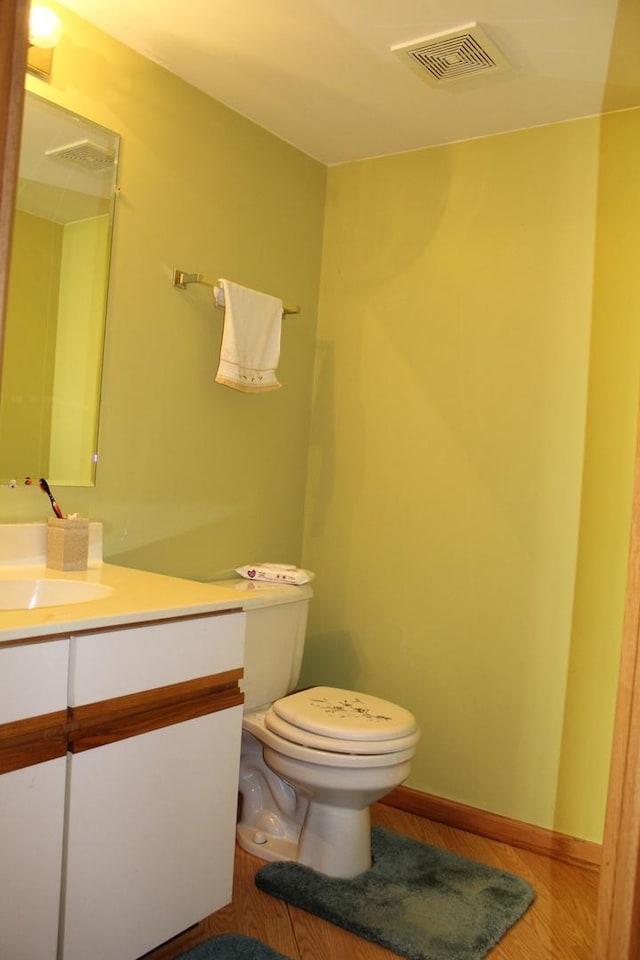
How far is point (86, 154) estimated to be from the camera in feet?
6.50

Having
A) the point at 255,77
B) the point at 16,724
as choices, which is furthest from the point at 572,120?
the point at 16,724

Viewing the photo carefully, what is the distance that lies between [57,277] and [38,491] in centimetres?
53

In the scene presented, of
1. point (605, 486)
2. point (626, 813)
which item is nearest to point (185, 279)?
point (605, 486)

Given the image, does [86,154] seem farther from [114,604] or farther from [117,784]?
[117,784]

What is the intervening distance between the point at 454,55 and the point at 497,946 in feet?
7.18

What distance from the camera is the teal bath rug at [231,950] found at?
171cm

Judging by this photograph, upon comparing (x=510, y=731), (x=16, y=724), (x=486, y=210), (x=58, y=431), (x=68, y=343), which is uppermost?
(x=486, y=210)

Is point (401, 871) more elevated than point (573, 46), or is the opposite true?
point (573, 46)

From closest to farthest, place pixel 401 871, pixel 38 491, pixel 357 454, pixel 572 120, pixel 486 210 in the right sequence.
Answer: pixel 38 491 → pixel 401 871 → pixel 572 120 → pixel 486 210 → pixel 357 454

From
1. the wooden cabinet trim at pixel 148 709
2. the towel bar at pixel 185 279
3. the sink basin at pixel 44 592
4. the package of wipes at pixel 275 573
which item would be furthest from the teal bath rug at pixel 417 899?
the towel bar at pixel 185 279

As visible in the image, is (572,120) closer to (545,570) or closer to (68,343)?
(545,570)

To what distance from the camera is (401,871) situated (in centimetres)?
216

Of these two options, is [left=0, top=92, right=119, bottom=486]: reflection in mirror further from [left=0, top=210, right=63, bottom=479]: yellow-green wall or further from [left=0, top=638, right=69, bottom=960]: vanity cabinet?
[left=0, top=638, right=69, bottom=960]: vanity cabinet

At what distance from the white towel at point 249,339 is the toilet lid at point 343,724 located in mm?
917
